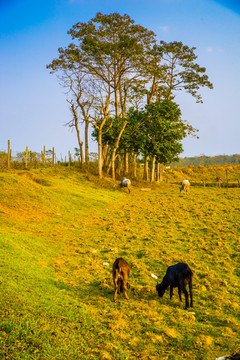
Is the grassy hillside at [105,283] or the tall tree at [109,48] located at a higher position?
the tall tree at [109,48]

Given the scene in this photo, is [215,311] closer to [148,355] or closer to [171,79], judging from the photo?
[148,355]

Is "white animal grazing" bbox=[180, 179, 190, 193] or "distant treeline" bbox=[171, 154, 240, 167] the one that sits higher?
"distant treeline" bbox=[171, 154, 240, 167]

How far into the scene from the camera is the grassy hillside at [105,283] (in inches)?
191

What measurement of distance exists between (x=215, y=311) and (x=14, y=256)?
532cm

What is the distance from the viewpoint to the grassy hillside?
4859mm

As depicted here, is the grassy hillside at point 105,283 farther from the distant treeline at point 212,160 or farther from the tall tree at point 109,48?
the distant treeline at point 212,160

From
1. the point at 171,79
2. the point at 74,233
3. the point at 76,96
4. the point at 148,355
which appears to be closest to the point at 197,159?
the point at 171,79

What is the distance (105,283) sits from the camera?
299 inches

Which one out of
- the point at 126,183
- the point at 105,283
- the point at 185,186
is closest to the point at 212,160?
the point at 185,186

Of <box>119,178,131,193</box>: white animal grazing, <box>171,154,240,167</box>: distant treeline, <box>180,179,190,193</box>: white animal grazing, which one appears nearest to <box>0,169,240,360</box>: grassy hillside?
<box>119,178,131,193</box>: white animal grazing

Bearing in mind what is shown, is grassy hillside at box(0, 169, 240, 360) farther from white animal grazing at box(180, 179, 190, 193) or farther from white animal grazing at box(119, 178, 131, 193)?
white animal grazing at box(180, 179, 190, 193)

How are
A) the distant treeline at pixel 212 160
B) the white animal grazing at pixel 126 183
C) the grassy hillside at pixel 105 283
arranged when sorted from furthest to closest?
the distant treeline at pixel 212 160, the white animal grazing at pixel 126 183, the grassy hillside at pixel 105 283

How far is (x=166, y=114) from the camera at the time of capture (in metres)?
33.1

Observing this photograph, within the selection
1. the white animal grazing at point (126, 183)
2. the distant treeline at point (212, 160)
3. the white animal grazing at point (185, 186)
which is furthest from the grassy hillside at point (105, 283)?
the distant treeline at point (212, 160)
